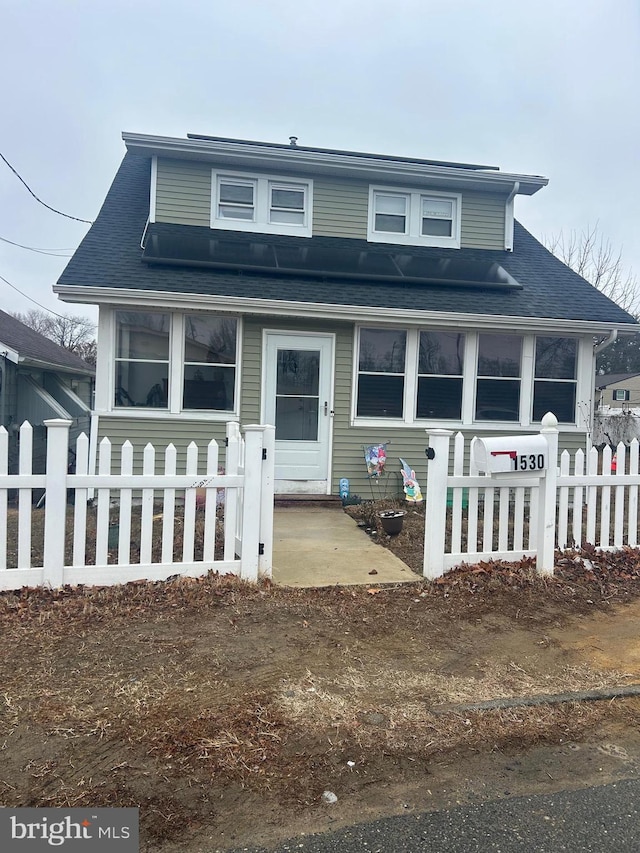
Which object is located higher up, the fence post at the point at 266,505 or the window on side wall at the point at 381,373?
the window on side wall at the point at 381,373

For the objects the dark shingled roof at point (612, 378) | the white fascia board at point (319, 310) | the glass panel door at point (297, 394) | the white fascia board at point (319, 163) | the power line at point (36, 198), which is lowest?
the glass panel door at point (297, 394)

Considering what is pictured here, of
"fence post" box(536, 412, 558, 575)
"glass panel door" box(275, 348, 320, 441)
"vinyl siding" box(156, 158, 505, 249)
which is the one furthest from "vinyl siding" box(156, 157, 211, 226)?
"fence post" box(536, 412, 558, 575)

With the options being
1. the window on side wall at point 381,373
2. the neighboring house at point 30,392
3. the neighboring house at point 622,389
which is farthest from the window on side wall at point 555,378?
the neighboring house at point 622,389

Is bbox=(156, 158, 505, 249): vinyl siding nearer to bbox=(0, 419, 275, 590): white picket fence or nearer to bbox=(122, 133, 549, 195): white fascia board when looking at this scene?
bbox=(122, 133, 549, 195): white fascia board

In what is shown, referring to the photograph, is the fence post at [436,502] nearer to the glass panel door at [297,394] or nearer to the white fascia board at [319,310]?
the white fascia board at [319,310]

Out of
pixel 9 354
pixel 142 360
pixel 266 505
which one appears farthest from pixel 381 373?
pixel 9 354

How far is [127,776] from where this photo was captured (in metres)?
2.19

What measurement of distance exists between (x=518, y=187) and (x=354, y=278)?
3843mm

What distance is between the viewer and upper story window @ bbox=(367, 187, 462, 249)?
9.93 metres

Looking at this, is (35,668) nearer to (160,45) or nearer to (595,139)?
(160,45)

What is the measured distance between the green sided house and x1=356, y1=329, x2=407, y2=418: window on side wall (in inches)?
0.9

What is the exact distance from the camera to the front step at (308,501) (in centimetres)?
807

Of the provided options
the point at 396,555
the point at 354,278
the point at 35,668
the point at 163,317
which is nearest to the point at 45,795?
the point at 35,668

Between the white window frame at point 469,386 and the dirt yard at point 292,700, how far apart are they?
4325 millimetres
